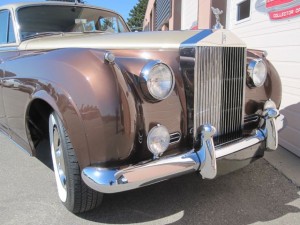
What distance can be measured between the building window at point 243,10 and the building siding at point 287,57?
2.42 feet

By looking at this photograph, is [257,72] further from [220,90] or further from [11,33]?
[11,33]

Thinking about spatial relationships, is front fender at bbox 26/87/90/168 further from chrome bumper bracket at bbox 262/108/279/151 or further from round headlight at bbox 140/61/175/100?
chrome bumper bracket at bbox 262/108/279/151

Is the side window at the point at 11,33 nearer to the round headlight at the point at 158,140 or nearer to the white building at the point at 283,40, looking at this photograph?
the round headlight at the point at 158,140

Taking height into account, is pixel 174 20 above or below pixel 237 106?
above

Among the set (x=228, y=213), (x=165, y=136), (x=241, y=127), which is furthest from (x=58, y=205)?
(x=241, y=127)

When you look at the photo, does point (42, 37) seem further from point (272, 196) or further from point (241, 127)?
point (272, 196)

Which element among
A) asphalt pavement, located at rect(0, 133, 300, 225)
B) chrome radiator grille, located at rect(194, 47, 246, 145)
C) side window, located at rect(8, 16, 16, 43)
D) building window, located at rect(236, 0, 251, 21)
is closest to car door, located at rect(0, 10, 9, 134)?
side window, located at rect(8, 16, 16, 43)

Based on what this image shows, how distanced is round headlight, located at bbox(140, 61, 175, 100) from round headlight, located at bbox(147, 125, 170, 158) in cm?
21

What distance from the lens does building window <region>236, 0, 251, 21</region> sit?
18.9ft

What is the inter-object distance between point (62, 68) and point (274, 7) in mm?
3246

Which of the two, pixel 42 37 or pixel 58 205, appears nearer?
pixel 58 205

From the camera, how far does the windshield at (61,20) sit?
3.75 metres

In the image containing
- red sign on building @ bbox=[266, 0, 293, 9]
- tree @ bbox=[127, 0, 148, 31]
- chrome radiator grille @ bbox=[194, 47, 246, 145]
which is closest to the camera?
chrome radiator grille @ bbox=[194, 47, 246, 145]

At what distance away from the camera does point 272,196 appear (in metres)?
2.88
